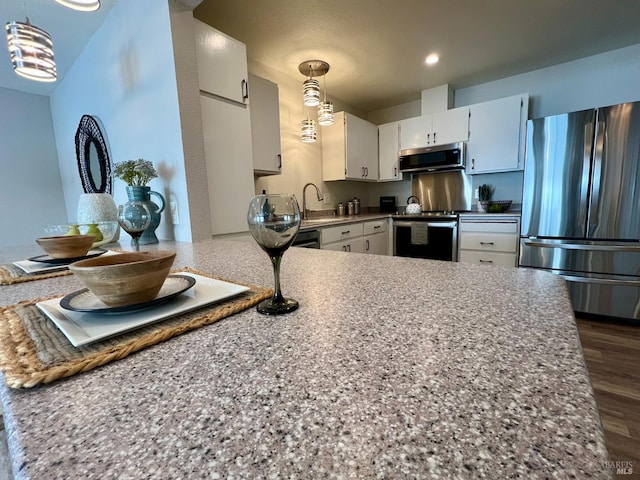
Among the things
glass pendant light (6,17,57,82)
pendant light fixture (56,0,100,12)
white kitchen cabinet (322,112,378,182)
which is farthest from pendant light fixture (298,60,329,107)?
glass pendant light (6,17,57,82)

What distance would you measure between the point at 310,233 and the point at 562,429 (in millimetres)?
2040

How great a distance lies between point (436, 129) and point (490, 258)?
159cm

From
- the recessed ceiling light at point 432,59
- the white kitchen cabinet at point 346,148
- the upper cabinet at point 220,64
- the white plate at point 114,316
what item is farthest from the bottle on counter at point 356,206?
the white plate at point 114,316

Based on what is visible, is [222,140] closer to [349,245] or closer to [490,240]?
[349,245]

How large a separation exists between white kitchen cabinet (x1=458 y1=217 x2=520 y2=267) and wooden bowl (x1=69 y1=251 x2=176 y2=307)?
2.68 meters

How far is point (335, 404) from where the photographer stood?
258 mm

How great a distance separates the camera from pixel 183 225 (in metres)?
1.48

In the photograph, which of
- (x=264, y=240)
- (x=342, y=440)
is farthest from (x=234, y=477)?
(x=264, y=240)

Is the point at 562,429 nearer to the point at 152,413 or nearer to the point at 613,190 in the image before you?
the point at 152,413

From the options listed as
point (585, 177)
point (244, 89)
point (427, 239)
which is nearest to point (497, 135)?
point (585, 177)

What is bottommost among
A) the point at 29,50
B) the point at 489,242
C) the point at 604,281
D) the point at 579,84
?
the point at 604,281

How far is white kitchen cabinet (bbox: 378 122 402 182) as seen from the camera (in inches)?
138

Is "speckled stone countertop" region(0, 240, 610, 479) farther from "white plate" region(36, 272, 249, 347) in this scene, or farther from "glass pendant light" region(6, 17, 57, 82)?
"glass pendant light" region(6, 17, 57, 82)

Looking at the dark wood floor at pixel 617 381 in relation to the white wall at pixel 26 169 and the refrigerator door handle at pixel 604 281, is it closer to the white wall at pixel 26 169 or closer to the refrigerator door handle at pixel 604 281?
the refrigerator door handle at pixel 604 281
